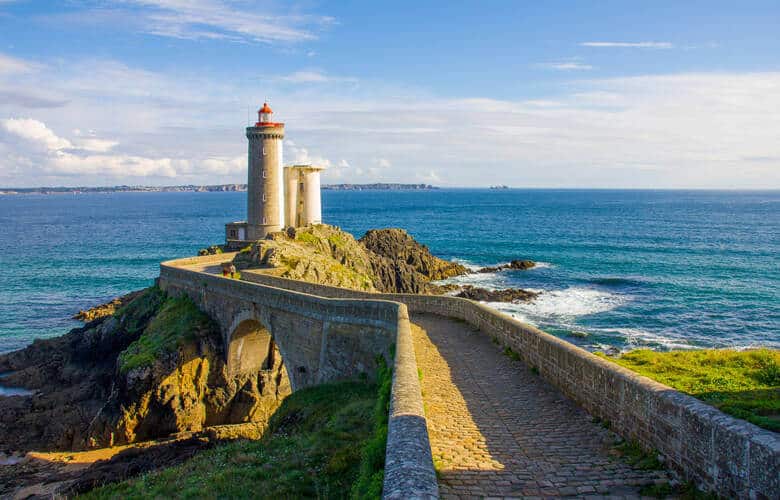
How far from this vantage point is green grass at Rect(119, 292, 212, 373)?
2653 cm

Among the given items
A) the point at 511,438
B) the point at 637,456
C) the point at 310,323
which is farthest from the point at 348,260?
the point at 637,456

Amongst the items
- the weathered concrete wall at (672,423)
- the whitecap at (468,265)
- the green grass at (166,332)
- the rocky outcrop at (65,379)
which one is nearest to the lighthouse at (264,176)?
the rocky outcrop at (65,379)

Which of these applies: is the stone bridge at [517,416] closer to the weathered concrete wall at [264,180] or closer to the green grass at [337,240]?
the green grass at [337,240]

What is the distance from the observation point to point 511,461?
8242 millimetres

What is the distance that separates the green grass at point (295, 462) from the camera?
1075 cm

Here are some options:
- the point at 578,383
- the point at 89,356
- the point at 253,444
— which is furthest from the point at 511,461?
the point at 89,356

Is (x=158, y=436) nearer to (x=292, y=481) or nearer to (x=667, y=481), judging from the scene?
(x=292, y=481)

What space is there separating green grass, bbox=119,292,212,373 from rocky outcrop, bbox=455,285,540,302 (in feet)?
74.6

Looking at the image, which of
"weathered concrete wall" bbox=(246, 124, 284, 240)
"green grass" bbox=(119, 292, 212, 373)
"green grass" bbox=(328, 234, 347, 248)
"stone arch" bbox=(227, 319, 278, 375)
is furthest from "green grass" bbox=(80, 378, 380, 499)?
"weathered concrete wall" bbox=(246, 124, 284, 240)

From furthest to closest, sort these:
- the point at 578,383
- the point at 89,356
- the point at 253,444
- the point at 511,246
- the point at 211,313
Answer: the point at 511,246 → the point at 89,356 → the point at 211,313 → the point at 253,444 → the point at 578,383

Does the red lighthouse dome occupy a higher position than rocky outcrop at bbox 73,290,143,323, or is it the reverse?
the red lighthouse dome

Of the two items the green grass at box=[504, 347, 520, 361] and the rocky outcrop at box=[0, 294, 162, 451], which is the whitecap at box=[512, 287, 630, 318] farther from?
the green grass at box=[504, 347, 520, 361]

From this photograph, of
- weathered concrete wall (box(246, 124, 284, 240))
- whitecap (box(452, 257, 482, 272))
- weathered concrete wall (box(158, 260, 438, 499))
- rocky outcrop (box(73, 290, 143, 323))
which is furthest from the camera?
whitecap (box(452, 257, 482, 272))

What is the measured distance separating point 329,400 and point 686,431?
1167 cm
